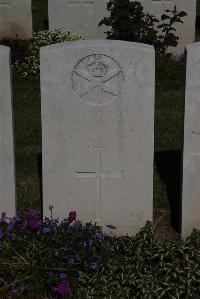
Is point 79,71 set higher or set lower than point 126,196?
higher

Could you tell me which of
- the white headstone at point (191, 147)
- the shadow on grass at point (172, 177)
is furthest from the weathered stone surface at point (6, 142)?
the shadow on grass at point (172, 177)

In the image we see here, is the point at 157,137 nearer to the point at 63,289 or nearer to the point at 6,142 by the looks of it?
the point at 6,142

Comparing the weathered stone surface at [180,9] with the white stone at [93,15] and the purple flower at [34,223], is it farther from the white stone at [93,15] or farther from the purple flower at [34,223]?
the purple flower at [34,223]

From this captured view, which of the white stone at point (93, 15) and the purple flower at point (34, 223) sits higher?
the white stone at point (93, 15)

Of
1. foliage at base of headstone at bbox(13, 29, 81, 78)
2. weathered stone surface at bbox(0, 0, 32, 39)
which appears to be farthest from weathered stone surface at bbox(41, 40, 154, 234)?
weathered stone surface at bbox(0, 0, 32, 39)

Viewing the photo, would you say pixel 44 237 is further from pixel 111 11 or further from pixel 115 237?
pixel 111 11

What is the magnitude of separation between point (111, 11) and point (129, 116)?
5.89 m

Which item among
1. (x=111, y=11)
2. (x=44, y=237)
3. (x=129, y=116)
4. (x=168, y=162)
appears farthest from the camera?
(x=111, y=11)

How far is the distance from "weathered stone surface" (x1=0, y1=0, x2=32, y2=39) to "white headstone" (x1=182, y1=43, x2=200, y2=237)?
721 cm

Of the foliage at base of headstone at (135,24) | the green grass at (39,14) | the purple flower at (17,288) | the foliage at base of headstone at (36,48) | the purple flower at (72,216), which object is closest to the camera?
the purple flower at (17,288)

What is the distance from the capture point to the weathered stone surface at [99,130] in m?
4.71

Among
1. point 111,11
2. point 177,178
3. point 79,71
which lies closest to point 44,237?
point 79,71

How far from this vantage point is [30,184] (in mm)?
6297

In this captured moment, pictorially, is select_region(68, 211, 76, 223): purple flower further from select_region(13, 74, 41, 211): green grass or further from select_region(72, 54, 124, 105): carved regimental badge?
select_region(13, 74, 41, 211): green grass
